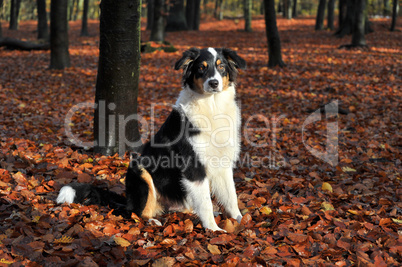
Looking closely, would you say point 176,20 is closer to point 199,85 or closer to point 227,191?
point 199,85

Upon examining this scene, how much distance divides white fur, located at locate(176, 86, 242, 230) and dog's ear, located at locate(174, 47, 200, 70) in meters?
0.29

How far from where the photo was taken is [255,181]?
538 centimetres

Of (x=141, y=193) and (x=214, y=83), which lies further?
(x=141, y=193)

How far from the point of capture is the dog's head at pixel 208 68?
3.95 meters

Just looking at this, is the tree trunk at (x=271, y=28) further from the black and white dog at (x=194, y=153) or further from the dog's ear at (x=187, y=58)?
the dog's ear at (x=187, y=58)

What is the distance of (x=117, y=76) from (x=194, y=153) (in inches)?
94.1

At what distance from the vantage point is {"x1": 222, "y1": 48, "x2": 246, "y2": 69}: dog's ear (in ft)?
13.5

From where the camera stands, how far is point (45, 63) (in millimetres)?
15578

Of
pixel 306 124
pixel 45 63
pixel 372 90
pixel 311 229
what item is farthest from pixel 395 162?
pixel 45 63

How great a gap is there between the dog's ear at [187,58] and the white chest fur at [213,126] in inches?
12.0

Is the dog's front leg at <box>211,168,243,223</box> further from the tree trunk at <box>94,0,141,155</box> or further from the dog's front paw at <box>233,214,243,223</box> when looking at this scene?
the tree trunk at <box>94,0,141,155</box>

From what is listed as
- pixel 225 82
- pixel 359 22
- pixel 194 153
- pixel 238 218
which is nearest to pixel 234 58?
pixel 225 82

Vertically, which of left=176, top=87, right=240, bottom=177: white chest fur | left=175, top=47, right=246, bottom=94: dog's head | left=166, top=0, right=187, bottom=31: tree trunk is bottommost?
left=176, top=87, right=240, bottom=177: white chest fur

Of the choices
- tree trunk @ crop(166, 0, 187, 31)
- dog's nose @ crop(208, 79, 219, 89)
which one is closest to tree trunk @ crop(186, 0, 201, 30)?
tree trunk @ crop(166, 0, 187, 31)
